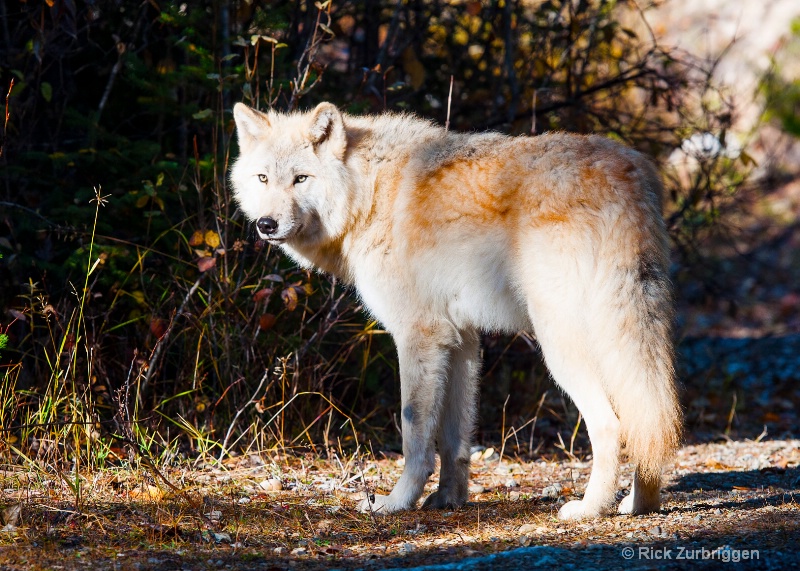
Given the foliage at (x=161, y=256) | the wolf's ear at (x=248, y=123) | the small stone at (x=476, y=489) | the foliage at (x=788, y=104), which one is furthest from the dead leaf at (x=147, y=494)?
the foliage at (x=788, y=104)

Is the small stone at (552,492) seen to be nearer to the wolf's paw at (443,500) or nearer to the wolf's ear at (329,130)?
the wolf's paw at (443,500)

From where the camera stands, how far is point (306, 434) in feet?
19.9

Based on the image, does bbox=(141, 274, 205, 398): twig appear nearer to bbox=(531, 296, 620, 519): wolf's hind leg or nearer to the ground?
the ground

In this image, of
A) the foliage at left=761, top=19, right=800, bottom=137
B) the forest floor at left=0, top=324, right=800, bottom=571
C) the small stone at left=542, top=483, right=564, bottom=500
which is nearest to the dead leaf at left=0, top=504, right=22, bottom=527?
the forest floor at left=0, top=324, right=800, bottom=571

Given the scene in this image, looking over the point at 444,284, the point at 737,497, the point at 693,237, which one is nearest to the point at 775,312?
the point at 693,237

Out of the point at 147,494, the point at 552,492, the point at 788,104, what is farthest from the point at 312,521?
the point at 788,104

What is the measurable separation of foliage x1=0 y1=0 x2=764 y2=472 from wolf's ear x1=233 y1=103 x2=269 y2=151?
16.5 inches

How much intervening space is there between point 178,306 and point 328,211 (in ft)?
5.99

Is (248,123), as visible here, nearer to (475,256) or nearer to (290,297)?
(290,297)

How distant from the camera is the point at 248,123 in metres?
5.16

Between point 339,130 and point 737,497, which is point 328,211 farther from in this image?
point 737,497

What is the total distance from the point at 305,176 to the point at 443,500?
2.11m

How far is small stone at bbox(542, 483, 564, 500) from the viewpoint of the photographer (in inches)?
195

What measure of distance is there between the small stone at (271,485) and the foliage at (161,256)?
0.57m
